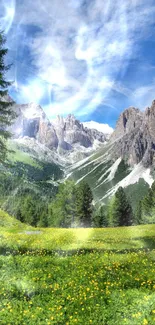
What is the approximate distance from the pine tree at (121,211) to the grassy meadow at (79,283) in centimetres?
5096

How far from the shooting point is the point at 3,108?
2406 cm

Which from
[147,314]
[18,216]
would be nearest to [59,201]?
[18,216]

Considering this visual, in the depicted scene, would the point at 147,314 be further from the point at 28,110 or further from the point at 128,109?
the point at 28,110

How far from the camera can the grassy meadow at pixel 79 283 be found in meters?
9.73

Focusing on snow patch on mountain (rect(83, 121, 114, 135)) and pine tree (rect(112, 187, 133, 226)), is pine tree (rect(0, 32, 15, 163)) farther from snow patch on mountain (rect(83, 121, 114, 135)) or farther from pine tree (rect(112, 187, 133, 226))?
pine tree (rect(112, 187, 133, 226))

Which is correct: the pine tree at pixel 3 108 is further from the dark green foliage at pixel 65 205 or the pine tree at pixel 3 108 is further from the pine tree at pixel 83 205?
the pine tree at pixel 83 205

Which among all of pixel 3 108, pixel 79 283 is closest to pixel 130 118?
pixel 79 283

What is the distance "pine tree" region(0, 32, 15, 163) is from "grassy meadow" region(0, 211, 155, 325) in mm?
9944

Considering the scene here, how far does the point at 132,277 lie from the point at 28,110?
1145 centimetres

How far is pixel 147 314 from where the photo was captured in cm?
925

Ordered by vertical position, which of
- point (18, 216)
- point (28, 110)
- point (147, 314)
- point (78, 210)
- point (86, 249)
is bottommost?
point (147, 314)

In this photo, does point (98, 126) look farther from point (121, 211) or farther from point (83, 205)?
point (121, 211)

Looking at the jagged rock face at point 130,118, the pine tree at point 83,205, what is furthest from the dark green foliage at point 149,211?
the jagged rock face at point 130,118

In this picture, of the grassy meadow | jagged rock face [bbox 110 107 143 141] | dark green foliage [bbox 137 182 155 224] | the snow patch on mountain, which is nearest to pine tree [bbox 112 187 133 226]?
dark green foliage [bbox 137 182 155 224]
